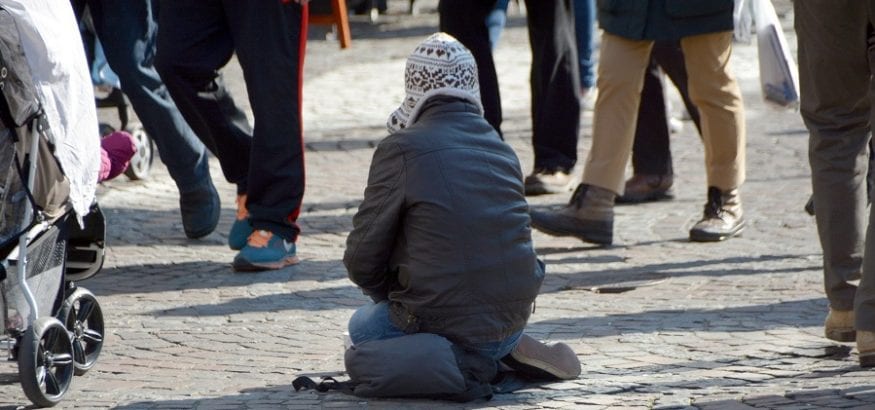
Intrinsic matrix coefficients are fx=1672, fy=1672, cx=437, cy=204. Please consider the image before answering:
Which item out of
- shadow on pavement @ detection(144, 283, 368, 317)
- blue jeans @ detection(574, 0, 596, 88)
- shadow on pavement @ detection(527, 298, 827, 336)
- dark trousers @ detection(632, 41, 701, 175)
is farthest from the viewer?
blue jeans @ detection(574, 0, 596, 88)

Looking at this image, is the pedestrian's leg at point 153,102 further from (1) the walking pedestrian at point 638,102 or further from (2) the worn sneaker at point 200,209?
(1) the walking pedestrian at point 638,102

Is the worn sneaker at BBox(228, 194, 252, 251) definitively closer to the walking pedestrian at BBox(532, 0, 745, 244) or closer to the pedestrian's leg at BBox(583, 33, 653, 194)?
the walking pedestrian at BBox(532, 0, 745, 244)

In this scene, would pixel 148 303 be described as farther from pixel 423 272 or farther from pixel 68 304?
pixel 423 272

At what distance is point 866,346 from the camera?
5.13 metres

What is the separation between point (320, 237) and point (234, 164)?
74 cm

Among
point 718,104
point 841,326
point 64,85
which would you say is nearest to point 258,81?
point 64,85

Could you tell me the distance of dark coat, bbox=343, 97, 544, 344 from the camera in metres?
5.02

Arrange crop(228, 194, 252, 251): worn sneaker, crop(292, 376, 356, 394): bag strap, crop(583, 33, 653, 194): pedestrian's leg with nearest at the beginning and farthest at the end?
crop(292, 376, 356, 394): bag strap
crop(228, 194, 252, 251): worn sneaker
crop(583, 33, 653, 194): pedestrian's leg

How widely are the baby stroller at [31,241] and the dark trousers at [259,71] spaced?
1.60 metres

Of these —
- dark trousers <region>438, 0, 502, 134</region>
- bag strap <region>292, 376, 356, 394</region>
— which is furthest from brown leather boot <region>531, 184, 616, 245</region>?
bag strap <region>292, 376, 356, 394</region>

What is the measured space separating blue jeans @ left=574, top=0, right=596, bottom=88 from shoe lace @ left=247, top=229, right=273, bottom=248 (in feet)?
10.8

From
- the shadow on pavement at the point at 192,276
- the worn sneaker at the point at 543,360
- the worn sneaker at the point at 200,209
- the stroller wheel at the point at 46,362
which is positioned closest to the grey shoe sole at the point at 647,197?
the shadow on pavement at the point at 192,276

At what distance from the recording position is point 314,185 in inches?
359

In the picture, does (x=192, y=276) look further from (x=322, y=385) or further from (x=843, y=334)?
(x=843, y=334)
